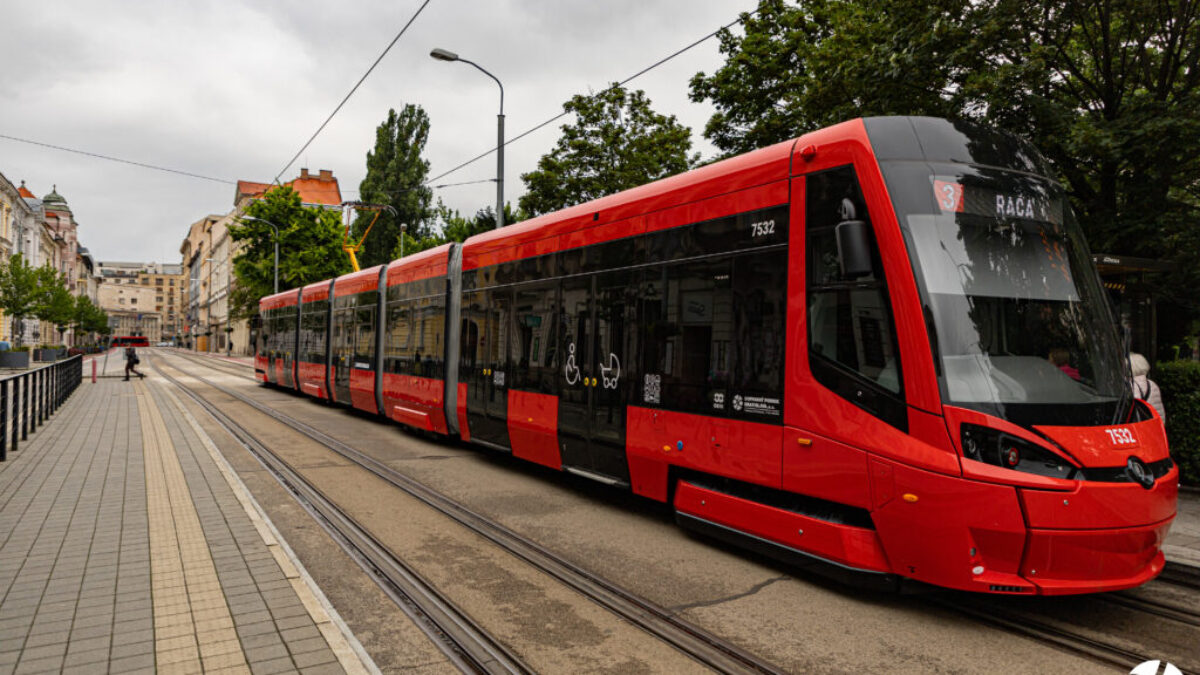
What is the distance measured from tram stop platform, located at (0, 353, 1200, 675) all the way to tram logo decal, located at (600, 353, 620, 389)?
3.20m

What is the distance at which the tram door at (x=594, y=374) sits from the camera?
7.17 m

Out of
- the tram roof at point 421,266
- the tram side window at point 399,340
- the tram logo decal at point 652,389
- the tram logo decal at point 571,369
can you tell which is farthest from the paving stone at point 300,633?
the tram side window at point 399,340

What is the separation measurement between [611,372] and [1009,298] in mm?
3654

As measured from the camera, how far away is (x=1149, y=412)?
491 cm

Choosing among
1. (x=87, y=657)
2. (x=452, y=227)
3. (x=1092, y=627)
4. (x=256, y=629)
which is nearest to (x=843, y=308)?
(x=1092, y=627)

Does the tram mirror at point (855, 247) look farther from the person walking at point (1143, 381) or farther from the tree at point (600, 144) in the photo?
the tree at point (600, 144)

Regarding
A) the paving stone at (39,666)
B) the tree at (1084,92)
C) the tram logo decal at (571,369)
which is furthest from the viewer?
the tree at (1084,92)

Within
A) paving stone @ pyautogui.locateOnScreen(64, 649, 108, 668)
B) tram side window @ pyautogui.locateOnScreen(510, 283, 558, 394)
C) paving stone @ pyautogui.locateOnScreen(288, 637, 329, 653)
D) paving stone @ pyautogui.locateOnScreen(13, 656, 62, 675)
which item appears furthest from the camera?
tram side window @ pyautogui.locateOnScreen(510, 283, 558, 394)

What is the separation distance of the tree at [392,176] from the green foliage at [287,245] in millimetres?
5819

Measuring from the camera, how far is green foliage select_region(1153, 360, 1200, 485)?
8188 millimetres

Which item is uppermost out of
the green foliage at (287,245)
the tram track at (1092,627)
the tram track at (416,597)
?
the green foliage at (287,245)

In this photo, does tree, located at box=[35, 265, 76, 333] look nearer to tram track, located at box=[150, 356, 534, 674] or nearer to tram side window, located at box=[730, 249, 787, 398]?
tram track, located at box=[150, 356, 534, 674]

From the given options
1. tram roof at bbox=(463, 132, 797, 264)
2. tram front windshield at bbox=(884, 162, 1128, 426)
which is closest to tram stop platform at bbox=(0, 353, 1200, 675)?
tram front windshield at bbox=(884, 162, 1128, 426)

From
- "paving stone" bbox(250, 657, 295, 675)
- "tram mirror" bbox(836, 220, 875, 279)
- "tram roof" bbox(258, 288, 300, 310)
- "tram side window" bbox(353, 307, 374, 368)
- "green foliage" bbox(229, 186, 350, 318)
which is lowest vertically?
"paving stone" bbox(250, 657, 295, 675)
